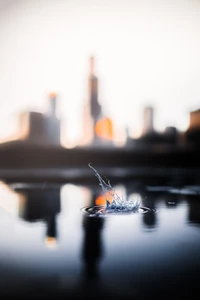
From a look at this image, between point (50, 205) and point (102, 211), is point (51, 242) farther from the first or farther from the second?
point (50, 205)

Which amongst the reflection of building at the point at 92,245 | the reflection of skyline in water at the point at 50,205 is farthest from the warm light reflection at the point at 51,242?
the reflection of building at the point at 92,245

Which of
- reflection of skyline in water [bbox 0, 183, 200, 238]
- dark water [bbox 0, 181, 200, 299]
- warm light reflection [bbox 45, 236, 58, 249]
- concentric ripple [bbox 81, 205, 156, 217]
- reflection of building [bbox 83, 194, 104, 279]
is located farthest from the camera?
concentric ripple [bbox 81, 205, 156, 217]

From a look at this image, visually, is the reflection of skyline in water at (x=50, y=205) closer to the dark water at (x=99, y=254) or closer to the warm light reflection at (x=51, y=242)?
the dark water at (x=99, y=254)

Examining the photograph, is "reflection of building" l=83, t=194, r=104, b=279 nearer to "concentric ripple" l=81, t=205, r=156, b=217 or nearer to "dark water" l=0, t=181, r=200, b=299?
"dark water" l=0, t=181, r=200, b=299

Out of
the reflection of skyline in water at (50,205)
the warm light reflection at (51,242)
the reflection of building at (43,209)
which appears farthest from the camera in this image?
the reflection of skyline in water at (50,205)

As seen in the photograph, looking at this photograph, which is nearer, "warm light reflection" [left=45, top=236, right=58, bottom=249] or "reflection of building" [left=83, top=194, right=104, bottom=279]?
"reflection of building" [left=83, top=194, right=104, bottom=279]

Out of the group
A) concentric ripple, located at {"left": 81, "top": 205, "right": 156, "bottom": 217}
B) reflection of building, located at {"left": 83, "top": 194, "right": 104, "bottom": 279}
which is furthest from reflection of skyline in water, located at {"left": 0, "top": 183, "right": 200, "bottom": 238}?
reflection of building, located at {"left": 83, "top": 194, "right": 104, "bottom": 279}
